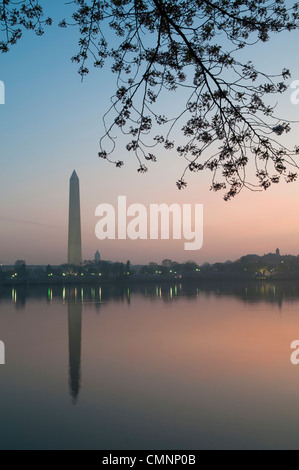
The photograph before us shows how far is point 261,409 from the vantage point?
10641mm

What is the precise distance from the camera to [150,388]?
12.6 meters

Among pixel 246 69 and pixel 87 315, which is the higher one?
pixel 246 69

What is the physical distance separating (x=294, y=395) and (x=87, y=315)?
22.0 metres

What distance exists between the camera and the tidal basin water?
9047 millimetres

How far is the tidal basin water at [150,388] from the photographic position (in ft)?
29.7

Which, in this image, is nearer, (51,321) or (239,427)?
(239,427)

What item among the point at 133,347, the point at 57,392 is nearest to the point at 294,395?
the point at 57,392

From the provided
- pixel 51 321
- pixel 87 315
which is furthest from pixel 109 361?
pixel 87 315

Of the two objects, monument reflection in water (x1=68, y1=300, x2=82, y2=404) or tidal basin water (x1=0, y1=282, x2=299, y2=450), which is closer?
tidal basin water (x1=0, y1=282, x2=299, y2=450)

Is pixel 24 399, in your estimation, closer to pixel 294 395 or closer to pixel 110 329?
pixel 294 395

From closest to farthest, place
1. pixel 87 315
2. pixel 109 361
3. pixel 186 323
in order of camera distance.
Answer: pixel 109 361 < pixel 186 323 < pixel 87 315

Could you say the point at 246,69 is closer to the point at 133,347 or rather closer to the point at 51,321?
the point at 133,347

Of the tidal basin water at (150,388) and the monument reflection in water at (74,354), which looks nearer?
the tidal basin water at (150,388)
